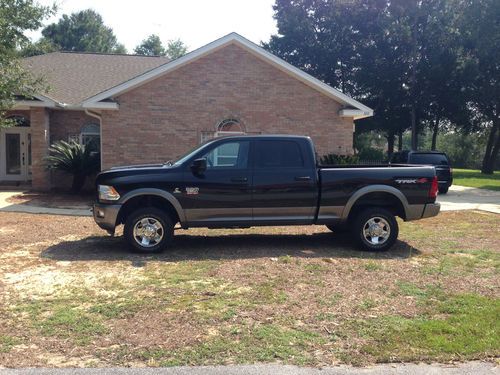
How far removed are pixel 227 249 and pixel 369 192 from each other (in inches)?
102

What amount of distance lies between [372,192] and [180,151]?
29.7 ft

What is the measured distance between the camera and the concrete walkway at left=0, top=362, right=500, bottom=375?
3934mm

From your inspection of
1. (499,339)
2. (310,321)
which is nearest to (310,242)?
(310,321)

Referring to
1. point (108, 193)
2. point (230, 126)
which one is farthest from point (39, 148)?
point (108, 193)

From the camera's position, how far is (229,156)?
8.30 metres

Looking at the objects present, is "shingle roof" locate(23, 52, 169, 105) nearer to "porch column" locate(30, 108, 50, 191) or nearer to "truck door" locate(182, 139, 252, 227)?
"porch column" locate(30, 108, 50, 191)

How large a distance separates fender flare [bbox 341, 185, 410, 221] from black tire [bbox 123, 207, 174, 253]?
294 cm

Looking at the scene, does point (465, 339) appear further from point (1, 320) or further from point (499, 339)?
point (1, 320)

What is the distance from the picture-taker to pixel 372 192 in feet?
27.6

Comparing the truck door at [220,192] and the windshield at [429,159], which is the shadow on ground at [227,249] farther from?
the windshield at [429,159]

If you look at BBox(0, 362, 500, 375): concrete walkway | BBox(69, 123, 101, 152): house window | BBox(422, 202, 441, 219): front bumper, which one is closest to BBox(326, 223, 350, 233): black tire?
BBox(422, 202, 441, 219): front bumper

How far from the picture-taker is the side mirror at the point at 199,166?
7.95 metres

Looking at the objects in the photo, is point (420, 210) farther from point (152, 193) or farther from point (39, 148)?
point (39, 148)

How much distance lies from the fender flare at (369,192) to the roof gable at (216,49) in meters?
8.58
